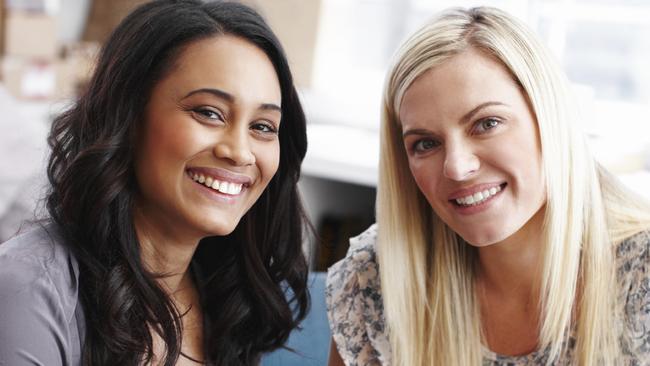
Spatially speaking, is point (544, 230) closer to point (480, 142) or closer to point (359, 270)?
point (480, 142)

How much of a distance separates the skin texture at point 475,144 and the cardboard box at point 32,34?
266 centimetres

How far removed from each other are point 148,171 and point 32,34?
266 centimetres

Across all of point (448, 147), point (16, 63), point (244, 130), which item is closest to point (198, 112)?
point (244, 130)

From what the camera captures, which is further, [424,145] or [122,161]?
[424,145]

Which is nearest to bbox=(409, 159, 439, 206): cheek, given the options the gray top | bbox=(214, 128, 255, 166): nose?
bbox=(214, 128, 255, 166): nose

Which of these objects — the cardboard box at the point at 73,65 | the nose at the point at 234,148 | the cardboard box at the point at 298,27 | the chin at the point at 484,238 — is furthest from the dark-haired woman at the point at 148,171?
the cardboard box at the point at 73,65

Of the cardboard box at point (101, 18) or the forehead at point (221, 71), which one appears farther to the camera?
the cardboard box at point (101, 18)

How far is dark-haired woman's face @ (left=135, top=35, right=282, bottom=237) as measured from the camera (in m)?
1.35

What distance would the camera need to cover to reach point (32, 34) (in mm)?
3791

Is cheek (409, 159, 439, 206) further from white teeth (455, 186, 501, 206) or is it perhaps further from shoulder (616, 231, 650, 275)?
shoulder (616, 231, 650, 275)

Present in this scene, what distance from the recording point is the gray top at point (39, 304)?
3.97 ft

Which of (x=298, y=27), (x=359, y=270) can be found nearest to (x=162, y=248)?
(x=359, y=270)

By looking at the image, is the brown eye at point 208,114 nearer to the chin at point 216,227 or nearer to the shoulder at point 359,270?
the chin at point 216,227

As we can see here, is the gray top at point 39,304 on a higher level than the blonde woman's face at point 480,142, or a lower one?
lower
